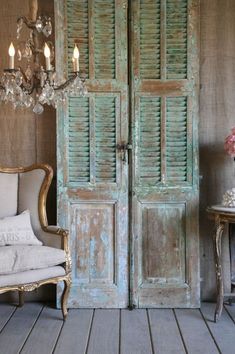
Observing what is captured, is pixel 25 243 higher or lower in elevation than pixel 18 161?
lower

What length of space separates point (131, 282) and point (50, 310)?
66 centimetres

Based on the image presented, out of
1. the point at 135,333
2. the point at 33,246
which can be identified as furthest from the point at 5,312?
the point at 135,333

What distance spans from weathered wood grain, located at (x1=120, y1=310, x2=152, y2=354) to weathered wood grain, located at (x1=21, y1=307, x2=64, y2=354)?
1.45 feet

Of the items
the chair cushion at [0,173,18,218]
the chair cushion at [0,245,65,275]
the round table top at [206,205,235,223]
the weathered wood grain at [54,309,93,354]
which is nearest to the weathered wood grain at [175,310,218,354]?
the weathered wood grain at [54,309,93,354]

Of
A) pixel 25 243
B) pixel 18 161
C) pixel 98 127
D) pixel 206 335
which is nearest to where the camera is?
pixel 206 335

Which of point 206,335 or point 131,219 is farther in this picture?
point 131,219

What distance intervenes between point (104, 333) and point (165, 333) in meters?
0.40

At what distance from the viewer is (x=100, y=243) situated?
3609 millimetres

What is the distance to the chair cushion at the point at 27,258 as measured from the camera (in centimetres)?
305

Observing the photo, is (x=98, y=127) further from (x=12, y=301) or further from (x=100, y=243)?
(x=12, y=301)

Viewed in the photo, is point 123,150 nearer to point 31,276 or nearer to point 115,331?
point 31,276

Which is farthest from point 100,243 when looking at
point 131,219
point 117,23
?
point 117,23

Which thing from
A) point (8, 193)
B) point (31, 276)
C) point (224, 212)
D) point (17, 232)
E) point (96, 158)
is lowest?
point (31, 276)

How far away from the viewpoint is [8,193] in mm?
3631
